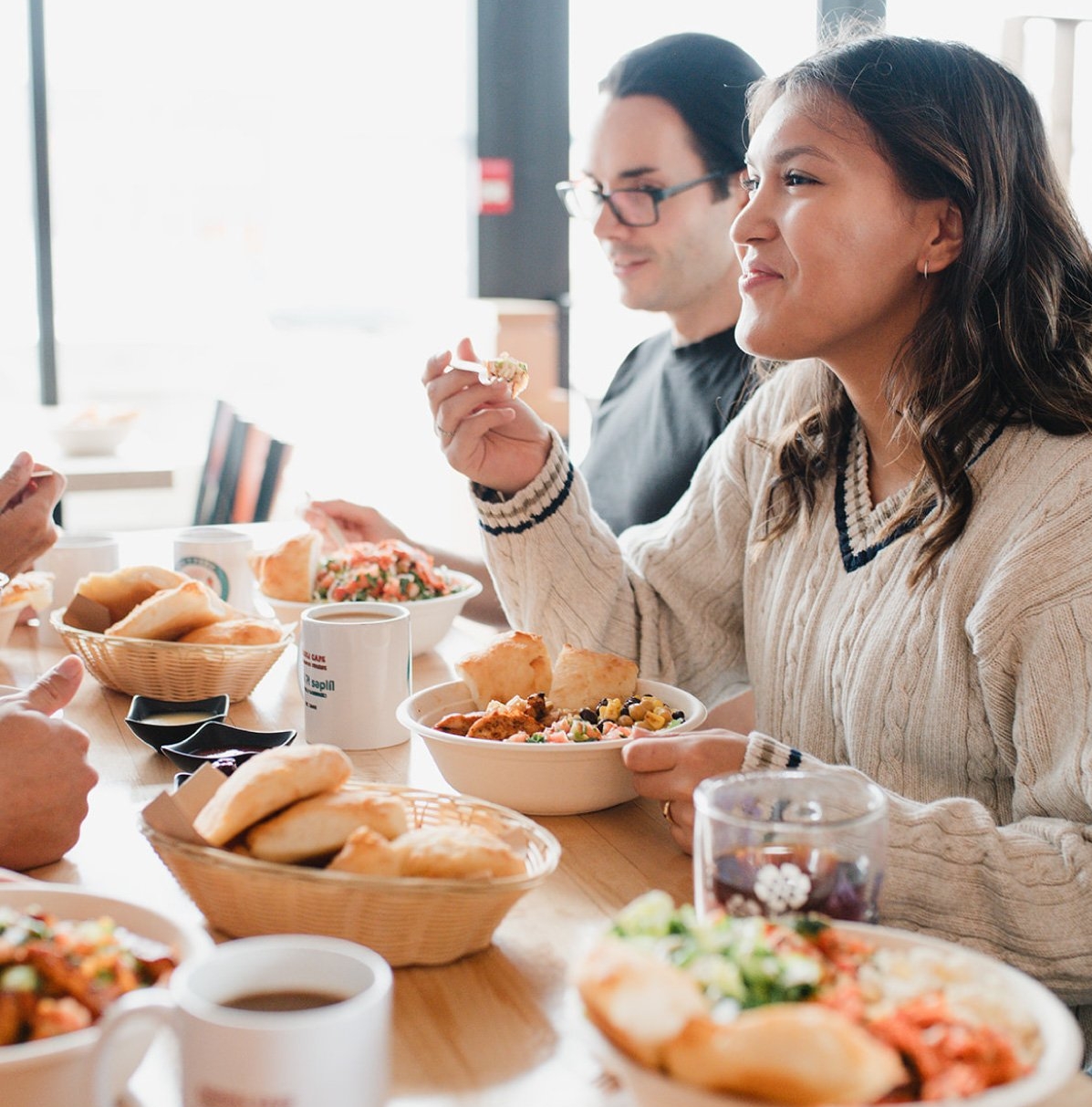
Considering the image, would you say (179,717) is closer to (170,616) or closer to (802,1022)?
(170,616)

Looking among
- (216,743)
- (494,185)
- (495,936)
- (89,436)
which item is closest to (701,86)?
(216,743)

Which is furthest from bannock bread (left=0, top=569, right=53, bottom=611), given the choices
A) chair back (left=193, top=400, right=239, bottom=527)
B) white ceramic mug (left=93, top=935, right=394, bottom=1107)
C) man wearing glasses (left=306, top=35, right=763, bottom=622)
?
chair back (left=193, top=400, right=239, bottom=527)

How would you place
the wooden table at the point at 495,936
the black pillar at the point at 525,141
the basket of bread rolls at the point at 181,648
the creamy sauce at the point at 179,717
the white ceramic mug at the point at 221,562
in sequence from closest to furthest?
1. the wooden table at the point at 495,936
2. the creamy sauce at the point at 179,717
3. the basket of bread rolls at the point at 181,648
4. the white ceramic mug at the point at 221,562
5. the black pillar at the point at 525,141

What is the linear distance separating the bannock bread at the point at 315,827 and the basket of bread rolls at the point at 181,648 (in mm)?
688

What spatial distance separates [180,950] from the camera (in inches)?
31.9

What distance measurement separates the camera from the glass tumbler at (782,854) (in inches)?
32.2

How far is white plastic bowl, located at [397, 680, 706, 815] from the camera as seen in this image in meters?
1.22

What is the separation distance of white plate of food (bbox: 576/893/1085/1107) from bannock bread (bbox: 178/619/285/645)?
97 cm

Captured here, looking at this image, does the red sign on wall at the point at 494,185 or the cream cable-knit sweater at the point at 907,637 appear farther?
the red sign on wall at the point at 494,185

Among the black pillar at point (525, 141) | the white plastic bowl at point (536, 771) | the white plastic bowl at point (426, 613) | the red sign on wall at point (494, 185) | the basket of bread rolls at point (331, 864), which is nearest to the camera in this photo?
the basket of bread rolls at point (331, 864)

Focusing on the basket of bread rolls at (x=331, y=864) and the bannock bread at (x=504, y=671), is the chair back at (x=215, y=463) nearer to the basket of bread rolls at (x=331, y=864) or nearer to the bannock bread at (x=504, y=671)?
the bannock bread at (x=504, y=671)

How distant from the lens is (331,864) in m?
0.91

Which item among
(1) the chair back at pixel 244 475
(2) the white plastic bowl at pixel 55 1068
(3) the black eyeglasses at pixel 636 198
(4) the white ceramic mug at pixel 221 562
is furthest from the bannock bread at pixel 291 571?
(1) the chair back at pixel 244 475

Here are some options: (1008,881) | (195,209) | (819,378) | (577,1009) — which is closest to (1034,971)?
(1008,881)
